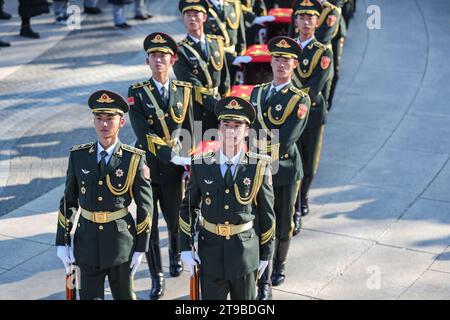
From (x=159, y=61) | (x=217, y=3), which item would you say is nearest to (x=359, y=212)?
(x=159, y=61)

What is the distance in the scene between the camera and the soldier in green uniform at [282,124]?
842 cm

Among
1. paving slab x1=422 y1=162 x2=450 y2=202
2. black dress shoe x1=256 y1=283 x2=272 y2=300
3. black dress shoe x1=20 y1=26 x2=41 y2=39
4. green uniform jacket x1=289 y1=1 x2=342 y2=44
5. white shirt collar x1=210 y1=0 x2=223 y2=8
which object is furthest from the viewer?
black dress shoe x1=20 y1=26 x2=41 y2=39

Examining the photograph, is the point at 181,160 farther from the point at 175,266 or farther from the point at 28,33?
the point at 28,33

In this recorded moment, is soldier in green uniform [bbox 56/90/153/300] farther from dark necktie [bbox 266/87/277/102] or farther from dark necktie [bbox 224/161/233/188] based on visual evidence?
dark necktie [bbox 266/87/277/102]

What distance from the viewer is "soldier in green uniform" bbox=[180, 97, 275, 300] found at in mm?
7062

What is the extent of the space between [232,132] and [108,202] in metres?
1.08

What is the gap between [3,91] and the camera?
1381cm

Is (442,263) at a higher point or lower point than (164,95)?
lower

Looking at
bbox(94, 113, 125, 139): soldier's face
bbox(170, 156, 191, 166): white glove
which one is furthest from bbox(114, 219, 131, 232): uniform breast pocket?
bbox(170, 156, 191, 166): white glove

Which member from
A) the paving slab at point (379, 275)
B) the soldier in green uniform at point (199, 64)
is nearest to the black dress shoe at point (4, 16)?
the soldier in green uniform at point (199, 64)

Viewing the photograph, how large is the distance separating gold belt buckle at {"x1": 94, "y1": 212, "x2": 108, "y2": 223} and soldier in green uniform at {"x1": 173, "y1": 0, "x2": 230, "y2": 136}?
2690 mm

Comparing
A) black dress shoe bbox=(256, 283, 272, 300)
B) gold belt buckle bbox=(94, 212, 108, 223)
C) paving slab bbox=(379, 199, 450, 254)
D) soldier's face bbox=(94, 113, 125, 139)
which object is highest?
soldier's face bbox=(94, 113, 125, 139)

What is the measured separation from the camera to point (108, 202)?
716 cm
